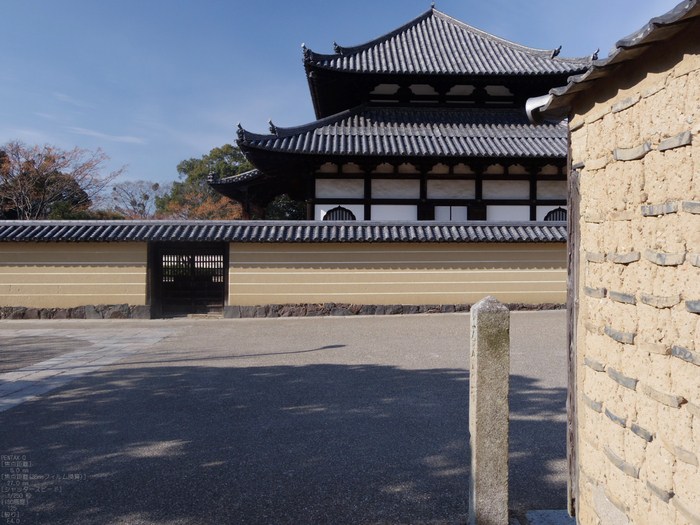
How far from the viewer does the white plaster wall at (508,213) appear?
1256cm

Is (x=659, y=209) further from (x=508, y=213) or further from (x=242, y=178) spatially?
(x=242, y=178)

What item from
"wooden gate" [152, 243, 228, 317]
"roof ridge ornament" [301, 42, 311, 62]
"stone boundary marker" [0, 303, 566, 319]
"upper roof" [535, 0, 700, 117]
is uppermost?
"roof ridge ornament" [301, 42, 311, 62]

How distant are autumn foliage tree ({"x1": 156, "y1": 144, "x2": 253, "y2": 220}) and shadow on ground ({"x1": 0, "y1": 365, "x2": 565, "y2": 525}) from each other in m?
27.6

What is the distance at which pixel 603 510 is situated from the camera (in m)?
2.23

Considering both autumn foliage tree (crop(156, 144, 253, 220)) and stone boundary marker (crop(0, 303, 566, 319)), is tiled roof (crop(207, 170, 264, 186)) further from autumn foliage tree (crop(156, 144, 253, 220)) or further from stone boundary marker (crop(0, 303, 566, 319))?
autumn foliage tree (crop(156, 144, 253, 220))

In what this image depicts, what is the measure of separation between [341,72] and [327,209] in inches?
179

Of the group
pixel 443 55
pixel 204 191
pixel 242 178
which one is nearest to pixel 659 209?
pixel 242 178

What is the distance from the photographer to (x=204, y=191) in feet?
117

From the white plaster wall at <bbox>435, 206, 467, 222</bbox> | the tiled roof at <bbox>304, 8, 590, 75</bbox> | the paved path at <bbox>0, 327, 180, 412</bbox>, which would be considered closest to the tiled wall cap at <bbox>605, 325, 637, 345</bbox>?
the paved path at <bbox>0, 327, 180, 412</bbox>

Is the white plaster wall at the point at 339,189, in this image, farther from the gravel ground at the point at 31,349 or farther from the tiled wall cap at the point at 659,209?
Result: the tiled wall cap at the point at 659,209

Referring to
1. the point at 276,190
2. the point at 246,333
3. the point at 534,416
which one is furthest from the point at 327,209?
the point at 534,416

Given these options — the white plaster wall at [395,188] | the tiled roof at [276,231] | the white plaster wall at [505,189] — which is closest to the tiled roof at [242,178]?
the tiled roof at [276,231]

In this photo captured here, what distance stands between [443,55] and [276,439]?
14.9m

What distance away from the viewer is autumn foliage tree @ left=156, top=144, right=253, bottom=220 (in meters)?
31.8
